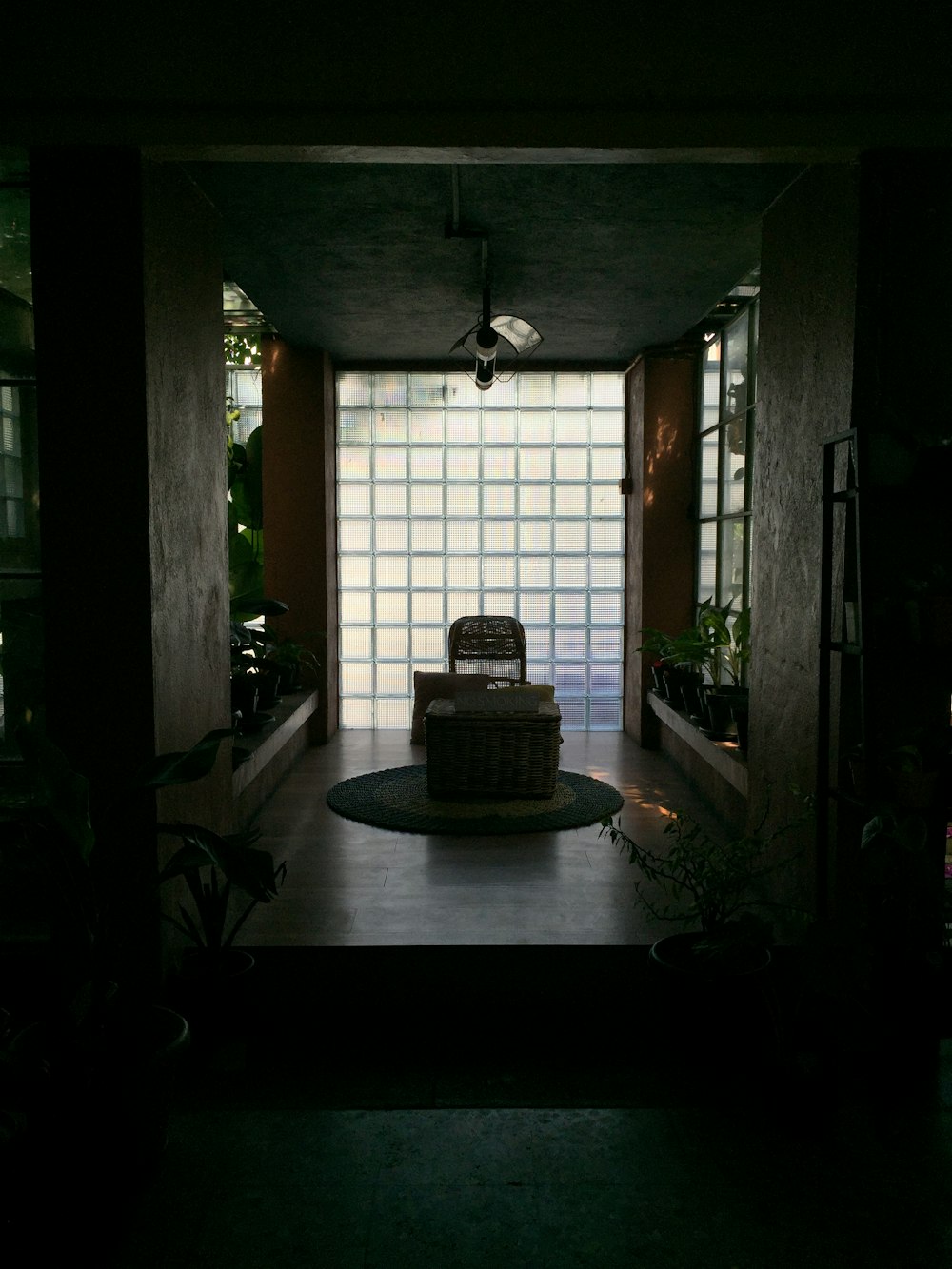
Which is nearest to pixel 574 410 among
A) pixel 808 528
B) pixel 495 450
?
pixel 495 450

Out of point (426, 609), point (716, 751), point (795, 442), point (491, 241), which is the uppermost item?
point (491, 241)

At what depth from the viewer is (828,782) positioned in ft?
9.11

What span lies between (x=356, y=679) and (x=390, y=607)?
1.81 ft

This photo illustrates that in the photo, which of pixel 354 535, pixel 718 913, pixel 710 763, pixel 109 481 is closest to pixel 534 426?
pixel 354 535

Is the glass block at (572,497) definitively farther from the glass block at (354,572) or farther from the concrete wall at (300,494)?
the concrete wall at (300,494)

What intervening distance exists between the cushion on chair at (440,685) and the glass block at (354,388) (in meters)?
1.95

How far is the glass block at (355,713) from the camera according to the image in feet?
22.1

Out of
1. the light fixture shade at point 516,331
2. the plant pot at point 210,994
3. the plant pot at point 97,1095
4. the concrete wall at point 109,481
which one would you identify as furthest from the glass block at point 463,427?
the plant pot at point 97,1095

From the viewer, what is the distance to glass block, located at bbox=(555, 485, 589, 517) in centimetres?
656

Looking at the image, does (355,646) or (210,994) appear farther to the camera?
(355,646)

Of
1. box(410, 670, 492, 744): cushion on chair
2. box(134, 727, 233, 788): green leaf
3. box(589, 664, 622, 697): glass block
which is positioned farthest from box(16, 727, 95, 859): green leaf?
box(589, 664, 622, 697): glass block

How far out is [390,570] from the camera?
262 inches

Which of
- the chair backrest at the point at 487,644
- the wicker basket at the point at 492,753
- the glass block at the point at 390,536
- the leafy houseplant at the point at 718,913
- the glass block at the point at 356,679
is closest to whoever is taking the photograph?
the leafy houseplant at the point at 718,913

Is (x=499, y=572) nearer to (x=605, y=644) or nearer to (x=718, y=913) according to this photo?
(x=605, y=644)
